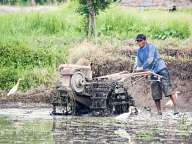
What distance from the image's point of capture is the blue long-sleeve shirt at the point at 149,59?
1698 centimetres

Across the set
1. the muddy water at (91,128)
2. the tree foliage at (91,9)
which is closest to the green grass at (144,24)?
the tree foliage at (91,9)

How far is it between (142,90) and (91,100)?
333cm

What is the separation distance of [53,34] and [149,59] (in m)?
9.00

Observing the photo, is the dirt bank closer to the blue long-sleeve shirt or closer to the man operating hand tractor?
the man operating hand tractor

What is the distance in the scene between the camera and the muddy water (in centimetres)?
1305

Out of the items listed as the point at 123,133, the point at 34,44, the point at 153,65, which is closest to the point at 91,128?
the point at 123,133

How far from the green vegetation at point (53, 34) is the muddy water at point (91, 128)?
10.6ft

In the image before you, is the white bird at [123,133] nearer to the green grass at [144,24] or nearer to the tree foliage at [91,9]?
the tree foliage at [91,9]

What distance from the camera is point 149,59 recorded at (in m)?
17.0

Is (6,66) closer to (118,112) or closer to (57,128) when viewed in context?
(118,112)

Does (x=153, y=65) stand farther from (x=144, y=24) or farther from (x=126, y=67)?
(x=144, y=24)

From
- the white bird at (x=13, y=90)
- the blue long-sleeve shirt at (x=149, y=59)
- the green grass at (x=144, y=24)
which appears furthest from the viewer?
the green grass at (x=144, y=24)

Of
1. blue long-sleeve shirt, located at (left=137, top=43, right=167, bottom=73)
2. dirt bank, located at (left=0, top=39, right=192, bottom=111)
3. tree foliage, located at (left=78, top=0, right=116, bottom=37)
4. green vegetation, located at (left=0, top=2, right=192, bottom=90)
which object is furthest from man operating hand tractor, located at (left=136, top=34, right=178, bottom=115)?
tree foliage, located at (left=78, top=0, right=116, bottom=37)

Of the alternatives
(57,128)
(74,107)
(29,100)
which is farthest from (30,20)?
(57,128)
